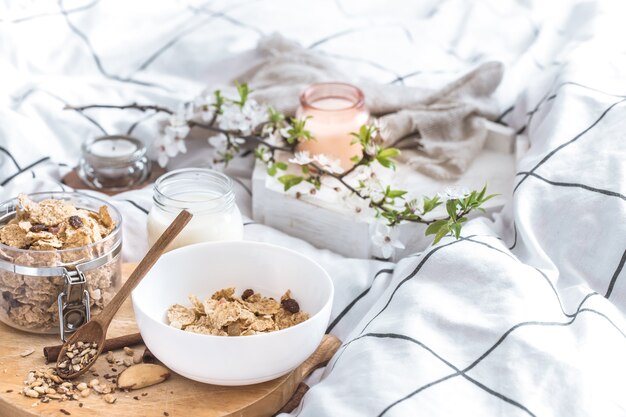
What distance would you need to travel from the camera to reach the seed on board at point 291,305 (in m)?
1.09

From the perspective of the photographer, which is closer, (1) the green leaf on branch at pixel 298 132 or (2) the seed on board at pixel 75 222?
(2) the seed on board at pixel 75 222

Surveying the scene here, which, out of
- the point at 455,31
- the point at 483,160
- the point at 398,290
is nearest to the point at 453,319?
the point at 398,290

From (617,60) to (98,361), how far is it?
0.92 metres

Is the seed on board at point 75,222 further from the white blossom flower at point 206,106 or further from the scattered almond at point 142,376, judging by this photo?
the white blossom flower at point 206,106

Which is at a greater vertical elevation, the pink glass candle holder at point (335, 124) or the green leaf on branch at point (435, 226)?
the green leaf on branch at point (435, 226)

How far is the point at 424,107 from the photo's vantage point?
1569mm

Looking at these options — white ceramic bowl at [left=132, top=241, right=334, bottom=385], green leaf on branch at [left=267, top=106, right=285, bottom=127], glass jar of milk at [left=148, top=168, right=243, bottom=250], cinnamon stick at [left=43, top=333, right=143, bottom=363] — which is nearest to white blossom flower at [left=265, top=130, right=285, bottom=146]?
green leaf on branch at [left=267, top=106, right=285, bottom=127]

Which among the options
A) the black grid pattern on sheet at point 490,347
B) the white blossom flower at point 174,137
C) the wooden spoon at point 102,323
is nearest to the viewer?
the black grid pattern on sheet at point 490,347

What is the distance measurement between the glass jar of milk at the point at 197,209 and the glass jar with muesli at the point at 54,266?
8cm

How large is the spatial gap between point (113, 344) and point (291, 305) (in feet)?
0.70

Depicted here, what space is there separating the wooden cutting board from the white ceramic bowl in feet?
0.07

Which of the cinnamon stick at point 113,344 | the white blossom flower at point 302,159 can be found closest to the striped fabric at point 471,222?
the white blossom flower at point 302,159

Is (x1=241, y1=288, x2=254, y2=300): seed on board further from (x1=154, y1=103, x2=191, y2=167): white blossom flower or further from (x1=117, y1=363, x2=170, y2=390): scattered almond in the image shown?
(x1=154, y1=103, x2=191, y2=167): white blossom flower

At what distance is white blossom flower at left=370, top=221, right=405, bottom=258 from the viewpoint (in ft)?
4.21
